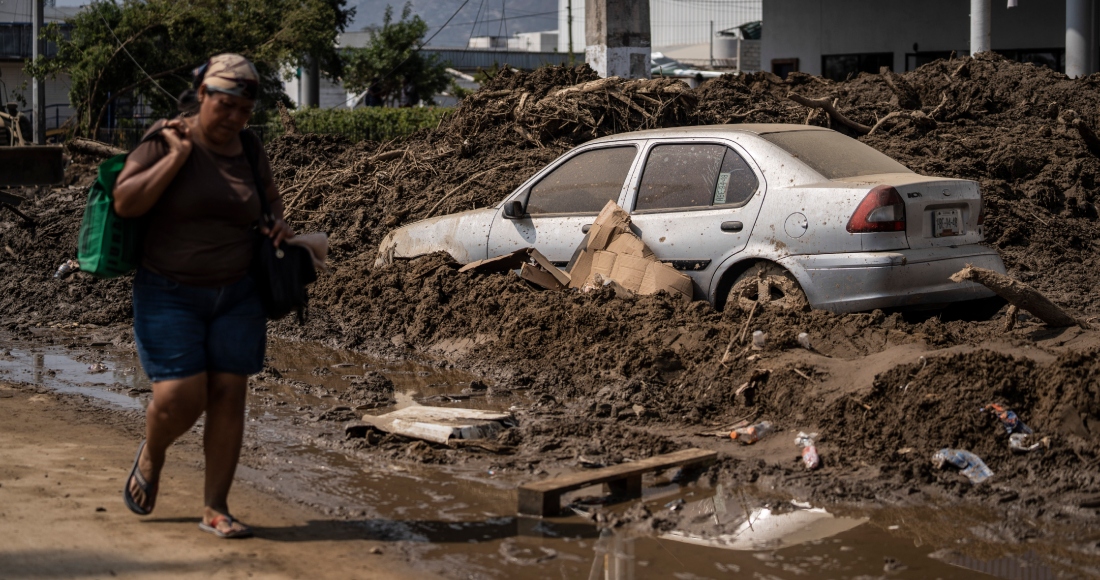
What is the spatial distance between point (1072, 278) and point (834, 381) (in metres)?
5.11

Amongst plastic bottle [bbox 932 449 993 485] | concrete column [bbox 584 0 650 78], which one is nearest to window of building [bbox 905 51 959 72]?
concrete column [bbox 584 0 650 78]

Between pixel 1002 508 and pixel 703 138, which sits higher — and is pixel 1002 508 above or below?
below

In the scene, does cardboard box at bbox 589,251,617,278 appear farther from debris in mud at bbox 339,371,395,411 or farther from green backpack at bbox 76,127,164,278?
green backpack at bbox 76,127,164,278

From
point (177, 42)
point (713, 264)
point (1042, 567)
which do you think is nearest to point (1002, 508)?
point (1042, 567)

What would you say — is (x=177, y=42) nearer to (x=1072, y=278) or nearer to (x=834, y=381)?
(x=1072, y=278)

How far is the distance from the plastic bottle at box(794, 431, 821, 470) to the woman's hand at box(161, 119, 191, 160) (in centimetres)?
308

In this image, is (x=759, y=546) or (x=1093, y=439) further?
(x=1093, y=439)

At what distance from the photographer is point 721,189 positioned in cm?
771

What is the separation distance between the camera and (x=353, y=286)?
9.99 m

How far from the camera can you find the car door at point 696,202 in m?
7.55

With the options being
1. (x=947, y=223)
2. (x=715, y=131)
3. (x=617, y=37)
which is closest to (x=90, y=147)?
(x=617, y=37)

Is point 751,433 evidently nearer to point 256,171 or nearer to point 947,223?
point 947,223

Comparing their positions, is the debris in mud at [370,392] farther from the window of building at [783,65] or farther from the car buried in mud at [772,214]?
the window of building at [783,65]

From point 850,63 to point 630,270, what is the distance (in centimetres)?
2178
